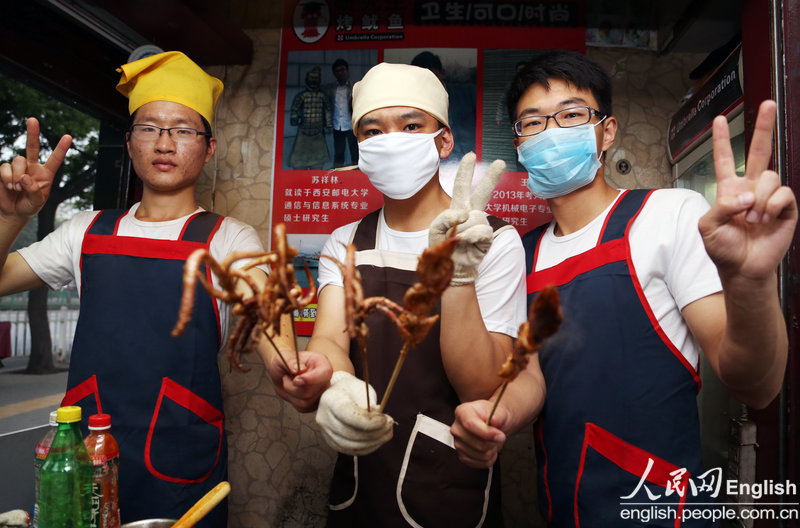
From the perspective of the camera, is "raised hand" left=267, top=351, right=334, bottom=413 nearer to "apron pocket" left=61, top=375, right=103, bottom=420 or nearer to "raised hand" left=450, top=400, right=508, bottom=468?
"raised hand" left=450, top=400, right=508, bottom=468

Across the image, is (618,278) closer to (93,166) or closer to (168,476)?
(168,476)

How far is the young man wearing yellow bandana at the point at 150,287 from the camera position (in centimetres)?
212

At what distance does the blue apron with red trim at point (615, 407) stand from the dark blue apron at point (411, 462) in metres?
0.37

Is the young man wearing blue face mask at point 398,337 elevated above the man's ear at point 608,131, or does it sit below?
below

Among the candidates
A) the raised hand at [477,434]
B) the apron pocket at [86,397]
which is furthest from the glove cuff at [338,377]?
the apron pocket at [86,397]

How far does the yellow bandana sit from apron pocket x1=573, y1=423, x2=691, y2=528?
2.40 m

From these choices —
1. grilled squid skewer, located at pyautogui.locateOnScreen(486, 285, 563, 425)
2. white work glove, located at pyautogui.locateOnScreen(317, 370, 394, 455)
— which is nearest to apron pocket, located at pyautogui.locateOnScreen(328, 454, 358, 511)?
white work glove, located at pyautogui.locateOnScreen(317, 370, 394, 455)

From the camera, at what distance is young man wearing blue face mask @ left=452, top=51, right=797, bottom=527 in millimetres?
1671

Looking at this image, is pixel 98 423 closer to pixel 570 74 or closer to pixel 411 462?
pixel 411 462

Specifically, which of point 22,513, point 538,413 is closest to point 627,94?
point 538,413

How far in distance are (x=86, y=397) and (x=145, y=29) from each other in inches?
86.3

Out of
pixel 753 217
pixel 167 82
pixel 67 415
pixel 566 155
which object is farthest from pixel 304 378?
pixel 167 82

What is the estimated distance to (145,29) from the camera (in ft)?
9.61

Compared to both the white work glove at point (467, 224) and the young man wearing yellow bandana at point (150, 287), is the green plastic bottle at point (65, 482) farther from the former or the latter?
the white work glove at point (467, 224)
